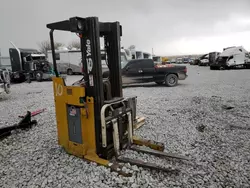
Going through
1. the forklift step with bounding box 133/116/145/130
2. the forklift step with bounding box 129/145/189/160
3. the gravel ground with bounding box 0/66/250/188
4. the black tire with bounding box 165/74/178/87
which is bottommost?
the gravel ground with bounding box 0/66/250/188

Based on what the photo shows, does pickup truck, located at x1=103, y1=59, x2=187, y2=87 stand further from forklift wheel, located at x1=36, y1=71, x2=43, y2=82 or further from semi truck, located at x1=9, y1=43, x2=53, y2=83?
forklift wheel, located at x1=36, y1=71, x2=43, y2=82

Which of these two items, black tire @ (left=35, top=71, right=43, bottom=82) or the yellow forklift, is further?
black tire @ (left=35, top=71, right=43, bottom=82)

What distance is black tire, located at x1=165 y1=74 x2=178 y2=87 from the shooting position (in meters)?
11.4

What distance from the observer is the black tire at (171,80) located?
37.4ft

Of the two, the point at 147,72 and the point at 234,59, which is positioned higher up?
the point at 234,59

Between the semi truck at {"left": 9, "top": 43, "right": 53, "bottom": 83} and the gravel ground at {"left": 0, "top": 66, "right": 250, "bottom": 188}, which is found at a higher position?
the semi truck at {"left": 9, "top": 43, "right": 53, "bottom": 83}

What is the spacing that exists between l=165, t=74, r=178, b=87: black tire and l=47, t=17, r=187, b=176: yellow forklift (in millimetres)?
8267

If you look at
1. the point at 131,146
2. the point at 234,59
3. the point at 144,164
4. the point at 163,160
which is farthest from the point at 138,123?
the point at 234,59

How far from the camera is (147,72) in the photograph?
11.1m

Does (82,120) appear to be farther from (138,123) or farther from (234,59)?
(234,59)

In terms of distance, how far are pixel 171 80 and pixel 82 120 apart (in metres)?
9.16

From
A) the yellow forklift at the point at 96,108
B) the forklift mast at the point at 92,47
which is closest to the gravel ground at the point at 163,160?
the yellow forklift at the point at 96,108

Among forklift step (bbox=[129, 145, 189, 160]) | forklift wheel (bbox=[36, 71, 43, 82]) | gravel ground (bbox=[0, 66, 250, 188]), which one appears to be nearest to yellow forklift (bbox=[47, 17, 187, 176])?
forklift step (bbox=[129, 145, 189, 160])

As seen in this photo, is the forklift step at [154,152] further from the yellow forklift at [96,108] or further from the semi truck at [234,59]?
the semi truck at [234,59]
